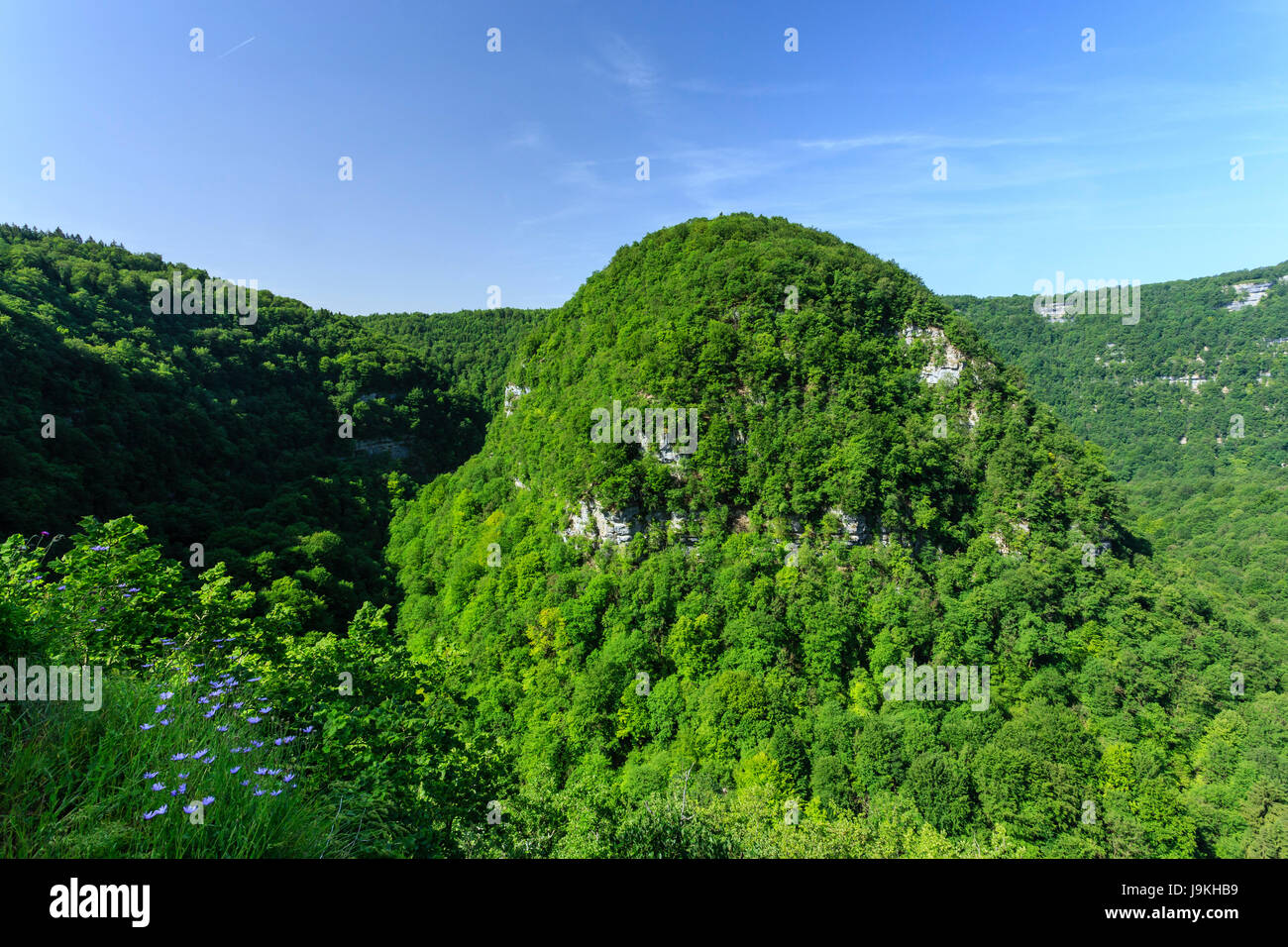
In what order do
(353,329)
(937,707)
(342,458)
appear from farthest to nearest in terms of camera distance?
(353,329), (342,458), (937,707)

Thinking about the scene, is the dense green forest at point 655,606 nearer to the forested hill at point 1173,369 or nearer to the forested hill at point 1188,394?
the forested hill at point 1188,394

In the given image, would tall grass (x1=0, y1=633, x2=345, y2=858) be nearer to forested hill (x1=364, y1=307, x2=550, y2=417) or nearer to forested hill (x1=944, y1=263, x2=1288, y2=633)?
forested hill (x1=944, y1=263, x2=1288, y2=633)

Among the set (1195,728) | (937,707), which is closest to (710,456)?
(937,707)

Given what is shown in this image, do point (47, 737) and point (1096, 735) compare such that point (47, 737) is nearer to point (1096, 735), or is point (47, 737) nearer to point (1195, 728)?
point (1096, 735)

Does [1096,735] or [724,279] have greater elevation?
[724,279]

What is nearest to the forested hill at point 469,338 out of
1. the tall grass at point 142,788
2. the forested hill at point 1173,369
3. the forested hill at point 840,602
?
the forested hill at point 840,602

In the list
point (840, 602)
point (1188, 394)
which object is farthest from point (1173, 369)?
point (840, 602)
